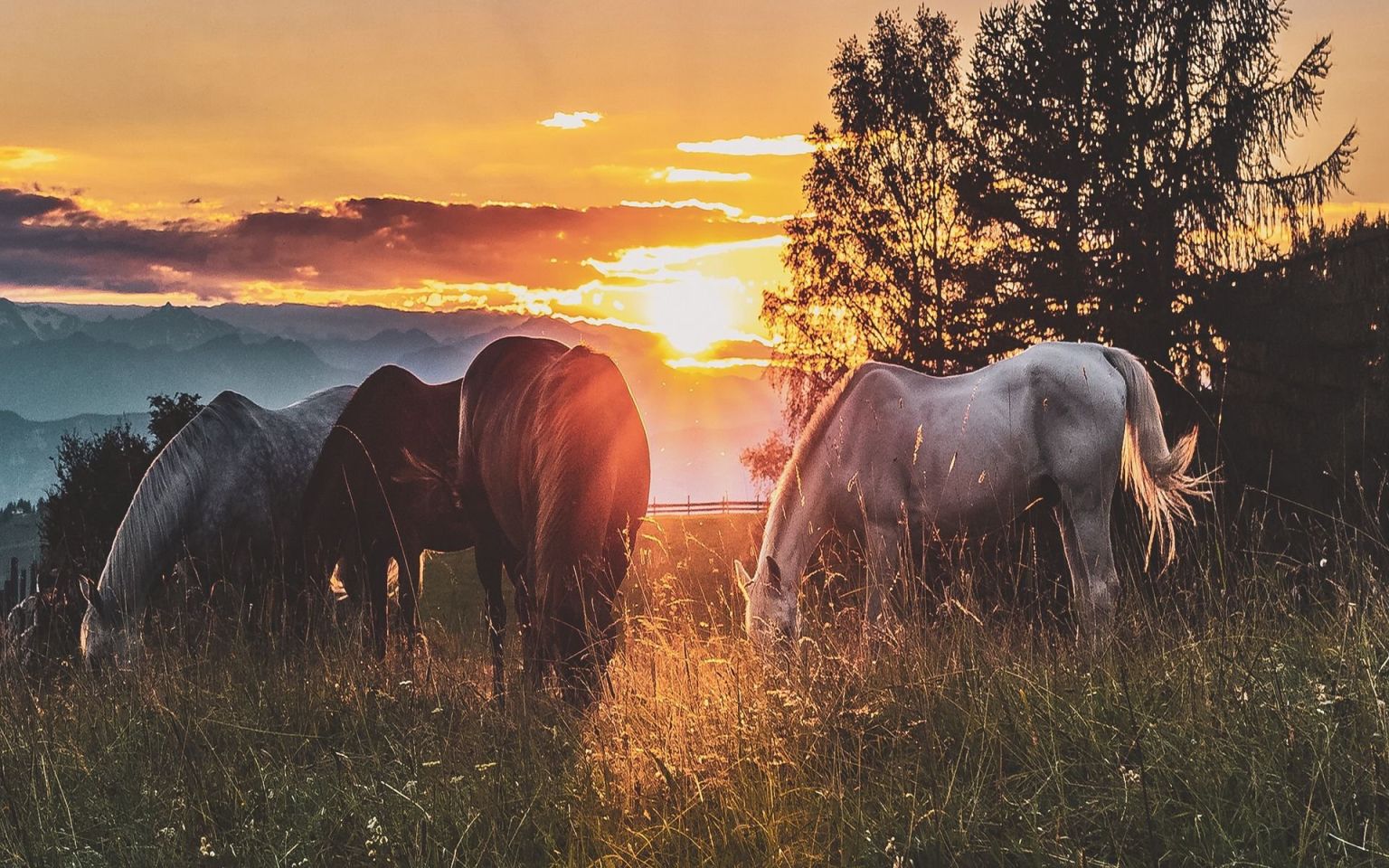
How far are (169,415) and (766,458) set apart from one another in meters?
13.8

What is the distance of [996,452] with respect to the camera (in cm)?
858

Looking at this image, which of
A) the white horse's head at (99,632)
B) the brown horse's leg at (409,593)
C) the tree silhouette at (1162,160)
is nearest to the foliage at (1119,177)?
the tree silhouette at (1162,160)

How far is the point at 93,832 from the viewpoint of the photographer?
416 centimetres

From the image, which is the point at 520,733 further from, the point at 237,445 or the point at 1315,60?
the point at 1315,60

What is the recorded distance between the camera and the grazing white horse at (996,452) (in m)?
8.41

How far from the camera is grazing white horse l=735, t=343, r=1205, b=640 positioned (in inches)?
331

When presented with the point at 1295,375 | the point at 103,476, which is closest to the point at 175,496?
the point at 1295,375

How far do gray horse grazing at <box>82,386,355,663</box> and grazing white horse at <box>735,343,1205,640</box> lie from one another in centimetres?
440

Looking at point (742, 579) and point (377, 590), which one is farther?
point (377, 590)

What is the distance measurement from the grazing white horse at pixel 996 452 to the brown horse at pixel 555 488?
213 cm

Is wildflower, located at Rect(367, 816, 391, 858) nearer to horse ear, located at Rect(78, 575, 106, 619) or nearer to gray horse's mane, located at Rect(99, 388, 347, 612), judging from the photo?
horse ear, located at Rect(78, 575, 106, 619)

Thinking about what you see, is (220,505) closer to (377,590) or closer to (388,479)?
(388,479)

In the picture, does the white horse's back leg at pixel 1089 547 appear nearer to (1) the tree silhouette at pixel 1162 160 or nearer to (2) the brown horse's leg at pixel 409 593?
(2) the brown horse's leg at pixel 409 593

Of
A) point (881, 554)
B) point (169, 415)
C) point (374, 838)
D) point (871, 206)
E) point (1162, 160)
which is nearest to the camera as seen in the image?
point (374, 838)
